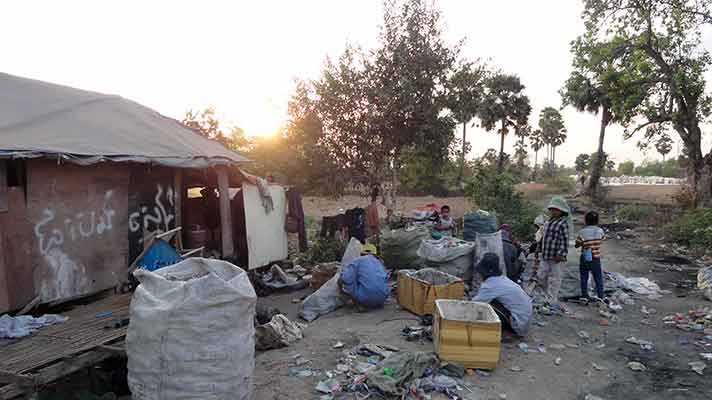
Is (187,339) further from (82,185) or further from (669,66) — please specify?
(669,66)

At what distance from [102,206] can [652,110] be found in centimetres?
1781

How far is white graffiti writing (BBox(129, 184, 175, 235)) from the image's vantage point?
6200 millimetres

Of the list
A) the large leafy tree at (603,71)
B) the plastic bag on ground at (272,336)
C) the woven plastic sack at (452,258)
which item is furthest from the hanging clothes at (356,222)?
the large leafy tree at (603,71)

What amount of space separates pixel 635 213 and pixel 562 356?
1568cm

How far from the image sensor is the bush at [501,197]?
13255 mm

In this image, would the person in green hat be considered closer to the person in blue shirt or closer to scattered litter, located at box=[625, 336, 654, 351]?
scattered litter, located at box=[625, 336, 654, 351]

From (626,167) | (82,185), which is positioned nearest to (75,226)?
(82,185)

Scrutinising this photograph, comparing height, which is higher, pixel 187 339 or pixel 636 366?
pixel 187 339

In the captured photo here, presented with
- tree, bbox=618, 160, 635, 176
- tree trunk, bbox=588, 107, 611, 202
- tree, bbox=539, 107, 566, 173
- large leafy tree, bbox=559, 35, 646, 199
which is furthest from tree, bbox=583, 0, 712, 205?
tree, bbox=618, 160, 635, 176

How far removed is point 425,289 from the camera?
601 centimetres

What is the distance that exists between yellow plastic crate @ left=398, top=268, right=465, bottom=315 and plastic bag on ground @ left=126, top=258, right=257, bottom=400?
3.21 m

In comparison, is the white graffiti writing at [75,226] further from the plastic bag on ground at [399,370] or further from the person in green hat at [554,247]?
the person in green hat at [554,247]

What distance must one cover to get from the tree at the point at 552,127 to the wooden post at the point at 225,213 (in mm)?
47244

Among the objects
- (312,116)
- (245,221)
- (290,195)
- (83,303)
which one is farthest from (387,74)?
(83,303)
